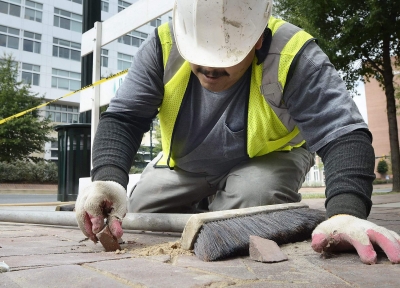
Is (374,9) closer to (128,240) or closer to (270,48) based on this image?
(270,48)

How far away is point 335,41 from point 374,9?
0.99 m

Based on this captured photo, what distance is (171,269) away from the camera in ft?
4.53

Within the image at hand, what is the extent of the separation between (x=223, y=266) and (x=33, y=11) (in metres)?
34.3

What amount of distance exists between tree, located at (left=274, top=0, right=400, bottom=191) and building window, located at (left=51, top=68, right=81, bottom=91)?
26.5 m

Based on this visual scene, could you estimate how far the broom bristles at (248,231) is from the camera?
63.6 inches

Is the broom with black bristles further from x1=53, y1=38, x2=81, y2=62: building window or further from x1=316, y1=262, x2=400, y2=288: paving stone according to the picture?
x1=53, y1=38, x2=81, y2=62: building window

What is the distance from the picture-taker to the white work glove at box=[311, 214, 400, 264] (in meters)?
1.50

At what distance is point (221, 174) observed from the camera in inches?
112

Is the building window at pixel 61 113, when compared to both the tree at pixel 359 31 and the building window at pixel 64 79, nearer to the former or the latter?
the building window at pixel 64 79

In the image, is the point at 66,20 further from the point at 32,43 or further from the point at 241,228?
the point at 241,228

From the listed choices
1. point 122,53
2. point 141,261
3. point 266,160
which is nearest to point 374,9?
point 266,160

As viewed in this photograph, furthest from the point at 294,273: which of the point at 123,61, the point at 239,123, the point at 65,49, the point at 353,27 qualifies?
the point at 65,49

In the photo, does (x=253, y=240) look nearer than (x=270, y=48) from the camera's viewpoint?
Yes

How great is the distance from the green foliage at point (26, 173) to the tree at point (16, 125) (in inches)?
26.1
